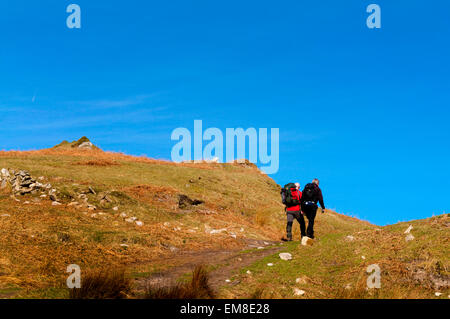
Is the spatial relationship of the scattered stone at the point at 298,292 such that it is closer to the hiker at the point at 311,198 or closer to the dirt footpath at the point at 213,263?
the dirt footpath at the point at 213,263

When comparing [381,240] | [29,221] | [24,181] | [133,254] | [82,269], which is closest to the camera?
[82,269]

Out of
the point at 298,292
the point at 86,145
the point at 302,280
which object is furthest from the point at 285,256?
the point at 86,145

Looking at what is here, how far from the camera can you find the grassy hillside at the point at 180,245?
823cm

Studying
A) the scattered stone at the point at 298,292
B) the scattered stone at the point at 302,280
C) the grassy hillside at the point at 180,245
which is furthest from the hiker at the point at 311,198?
the scattered stone at the point at 298,292

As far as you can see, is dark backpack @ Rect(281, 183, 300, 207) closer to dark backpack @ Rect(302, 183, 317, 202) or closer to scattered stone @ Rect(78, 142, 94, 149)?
dark backpack @ Rect(302, 183, 317, 202)

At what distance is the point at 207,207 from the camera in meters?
21.7

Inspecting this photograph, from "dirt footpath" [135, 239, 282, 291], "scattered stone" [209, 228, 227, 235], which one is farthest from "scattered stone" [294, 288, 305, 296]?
"scattered stone" [209, 228, 227, 235]

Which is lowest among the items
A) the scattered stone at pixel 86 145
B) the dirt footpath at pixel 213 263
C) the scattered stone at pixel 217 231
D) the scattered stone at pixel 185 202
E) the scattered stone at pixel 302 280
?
the scattered stone at pixel 302 280

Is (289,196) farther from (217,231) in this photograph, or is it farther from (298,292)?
(298,292)

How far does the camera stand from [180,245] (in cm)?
1409

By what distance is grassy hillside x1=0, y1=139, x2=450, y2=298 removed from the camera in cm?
823
